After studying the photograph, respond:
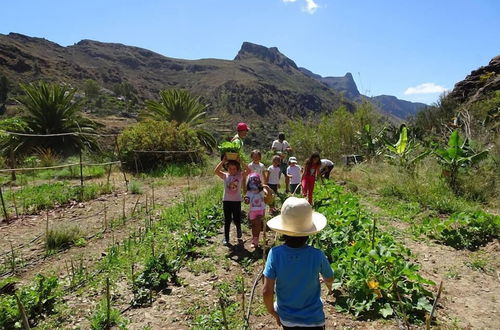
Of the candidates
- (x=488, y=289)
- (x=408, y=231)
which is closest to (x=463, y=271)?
(x=488, y=289)

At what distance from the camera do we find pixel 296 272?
2.38 meters

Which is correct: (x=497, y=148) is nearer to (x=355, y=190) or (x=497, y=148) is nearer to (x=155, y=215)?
(x=355, y=190)

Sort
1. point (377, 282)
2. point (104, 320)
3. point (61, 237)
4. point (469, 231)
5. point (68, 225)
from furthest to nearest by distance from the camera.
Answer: point (68, 225) → point (469, 231) → point (61, 237) → point (377, 282) → point (104, 320)

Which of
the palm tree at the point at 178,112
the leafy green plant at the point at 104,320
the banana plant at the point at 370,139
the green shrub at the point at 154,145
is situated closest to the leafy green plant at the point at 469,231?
the leafy green plant at the point at 104,320

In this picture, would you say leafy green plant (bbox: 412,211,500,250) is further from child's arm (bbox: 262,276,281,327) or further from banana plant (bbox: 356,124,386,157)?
banana plant (bbox: 356,124,386,157)

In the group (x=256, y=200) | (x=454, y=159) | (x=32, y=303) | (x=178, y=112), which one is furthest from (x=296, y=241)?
(x=178, y=112)

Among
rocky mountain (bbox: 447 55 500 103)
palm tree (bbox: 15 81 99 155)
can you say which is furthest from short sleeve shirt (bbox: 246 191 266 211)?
rocky mountain (bbox: 447 55 500 103)

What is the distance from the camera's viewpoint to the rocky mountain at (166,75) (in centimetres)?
7054

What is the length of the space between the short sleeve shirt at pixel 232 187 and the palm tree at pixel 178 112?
11.7 m

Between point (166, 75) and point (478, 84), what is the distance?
4654 inches

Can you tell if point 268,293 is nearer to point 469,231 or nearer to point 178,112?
point 469,231

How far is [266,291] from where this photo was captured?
2383 mm

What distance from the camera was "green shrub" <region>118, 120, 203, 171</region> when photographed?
14.4m

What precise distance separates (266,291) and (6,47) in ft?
274
